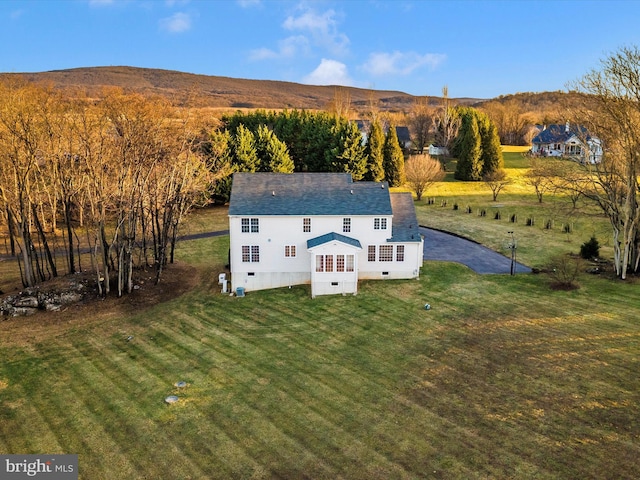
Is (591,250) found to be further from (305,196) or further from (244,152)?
(244,152)

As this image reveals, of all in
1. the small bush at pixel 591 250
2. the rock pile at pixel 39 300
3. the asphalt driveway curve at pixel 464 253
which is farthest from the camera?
the small bush at pixel 591 250

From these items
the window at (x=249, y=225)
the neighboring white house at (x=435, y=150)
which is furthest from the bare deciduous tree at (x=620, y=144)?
the neighboring white house at (x=435, y=150)

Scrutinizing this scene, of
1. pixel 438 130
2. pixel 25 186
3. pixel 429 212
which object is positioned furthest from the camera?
pixel 438 130

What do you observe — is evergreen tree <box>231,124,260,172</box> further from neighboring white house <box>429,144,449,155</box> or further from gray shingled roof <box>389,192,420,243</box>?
neighboring white house <box>429,144,449,155</box>

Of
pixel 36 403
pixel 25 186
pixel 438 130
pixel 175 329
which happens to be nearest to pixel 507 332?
pixel 175 329

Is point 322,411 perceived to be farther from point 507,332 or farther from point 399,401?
point 507,332

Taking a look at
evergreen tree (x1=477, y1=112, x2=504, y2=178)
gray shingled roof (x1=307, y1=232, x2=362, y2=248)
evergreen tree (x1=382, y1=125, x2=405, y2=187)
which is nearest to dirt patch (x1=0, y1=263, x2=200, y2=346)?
gray shingled roof (x1=307, y1=232, x2=362, y2=248)

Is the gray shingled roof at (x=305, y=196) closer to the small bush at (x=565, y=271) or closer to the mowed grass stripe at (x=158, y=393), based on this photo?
the mowed grass stripe at (x=158, y=393)
